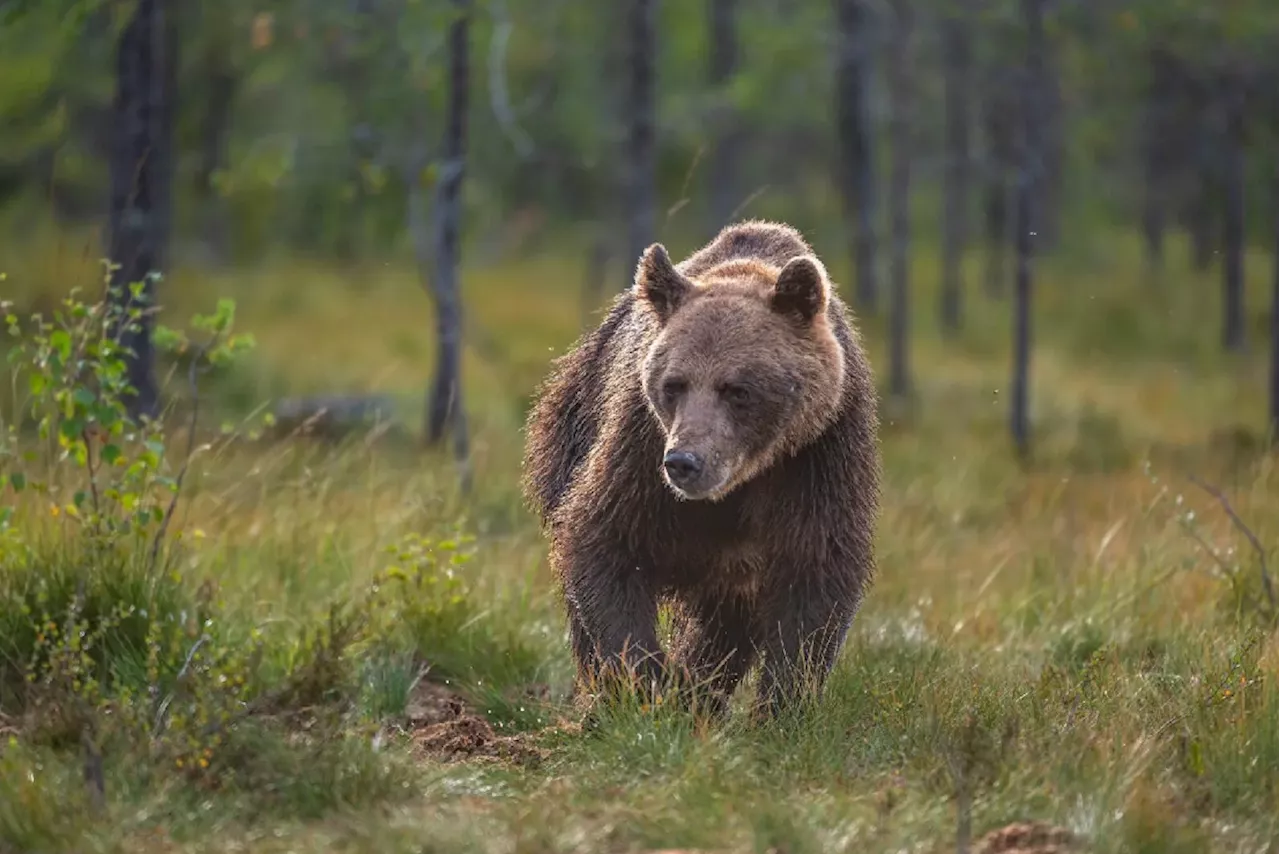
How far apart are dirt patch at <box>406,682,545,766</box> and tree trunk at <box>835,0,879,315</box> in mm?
12903

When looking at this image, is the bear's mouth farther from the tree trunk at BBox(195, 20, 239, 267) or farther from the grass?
the tree trunk at BBox(195, 20, 239, 267)

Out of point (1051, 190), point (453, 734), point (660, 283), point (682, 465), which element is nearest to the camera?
point (682, 465)

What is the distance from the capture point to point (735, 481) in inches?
196

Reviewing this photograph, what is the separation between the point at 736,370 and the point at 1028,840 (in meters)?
1.67

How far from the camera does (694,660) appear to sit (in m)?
6.05

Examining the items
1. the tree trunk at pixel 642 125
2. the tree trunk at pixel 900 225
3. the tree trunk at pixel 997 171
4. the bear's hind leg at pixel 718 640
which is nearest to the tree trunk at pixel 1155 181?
the tree trunk at pixel 997 171

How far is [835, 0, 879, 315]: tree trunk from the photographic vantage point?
730 inches

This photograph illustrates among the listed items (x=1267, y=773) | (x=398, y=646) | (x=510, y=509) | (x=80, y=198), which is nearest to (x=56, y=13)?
(x=510, y=509)

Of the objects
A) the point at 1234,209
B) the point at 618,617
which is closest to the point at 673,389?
the point at 618,617

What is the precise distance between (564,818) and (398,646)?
7.22 ft

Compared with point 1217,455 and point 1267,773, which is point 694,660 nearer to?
point 1267,773

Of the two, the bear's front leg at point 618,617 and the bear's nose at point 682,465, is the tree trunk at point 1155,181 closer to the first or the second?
the bear's front leg at point 618,617

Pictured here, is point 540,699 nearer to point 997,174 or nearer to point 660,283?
point 660,283

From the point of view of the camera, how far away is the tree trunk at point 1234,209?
61.9 ft
